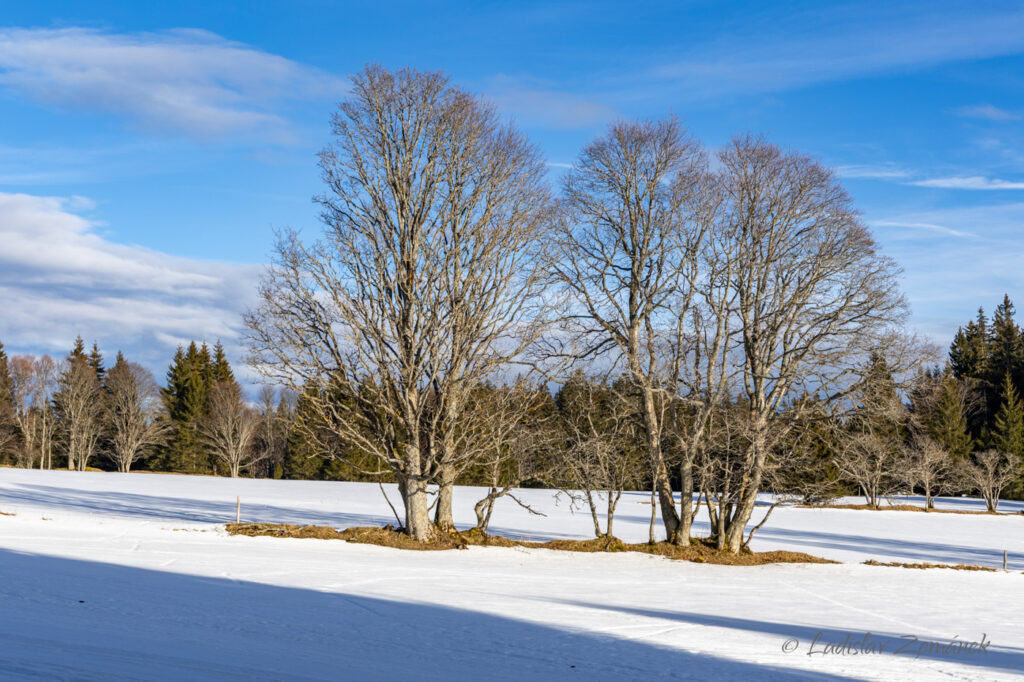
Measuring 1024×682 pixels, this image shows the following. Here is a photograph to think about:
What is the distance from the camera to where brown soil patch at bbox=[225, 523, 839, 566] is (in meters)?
20.4

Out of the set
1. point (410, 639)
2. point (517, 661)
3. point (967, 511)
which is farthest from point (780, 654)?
point (967, 511)

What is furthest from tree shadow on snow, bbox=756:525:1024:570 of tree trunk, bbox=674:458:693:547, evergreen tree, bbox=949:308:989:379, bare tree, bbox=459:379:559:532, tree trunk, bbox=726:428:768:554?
evergreen tree, bbox=949:308:989:379

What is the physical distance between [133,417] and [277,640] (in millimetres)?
68107

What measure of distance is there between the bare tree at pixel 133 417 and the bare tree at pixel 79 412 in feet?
4.73

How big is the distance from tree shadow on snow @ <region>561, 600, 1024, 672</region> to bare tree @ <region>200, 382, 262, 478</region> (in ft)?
204

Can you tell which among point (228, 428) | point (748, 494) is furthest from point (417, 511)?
point (228, 428)

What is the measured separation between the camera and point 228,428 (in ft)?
229

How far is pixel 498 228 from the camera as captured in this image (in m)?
21.0

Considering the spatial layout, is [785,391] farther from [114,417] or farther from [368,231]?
[114,417]

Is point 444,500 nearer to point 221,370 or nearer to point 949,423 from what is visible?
point 949,423

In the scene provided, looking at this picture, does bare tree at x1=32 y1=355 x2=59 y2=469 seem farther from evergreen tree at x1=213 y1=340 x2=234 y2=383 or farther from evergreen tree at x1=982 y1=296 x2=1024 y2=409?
evergreen tree at x1=982 y1=296 x2=1024 y2=409

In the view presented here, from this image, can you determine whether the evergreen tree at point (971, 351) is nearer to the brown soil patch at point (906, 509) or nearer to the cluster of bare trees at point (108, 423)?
the brown soil patch at point (906, 509)

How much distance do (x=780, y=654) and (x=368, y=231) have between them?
14333mm

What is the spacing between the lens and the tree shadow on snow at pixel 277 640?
25.3 feet
